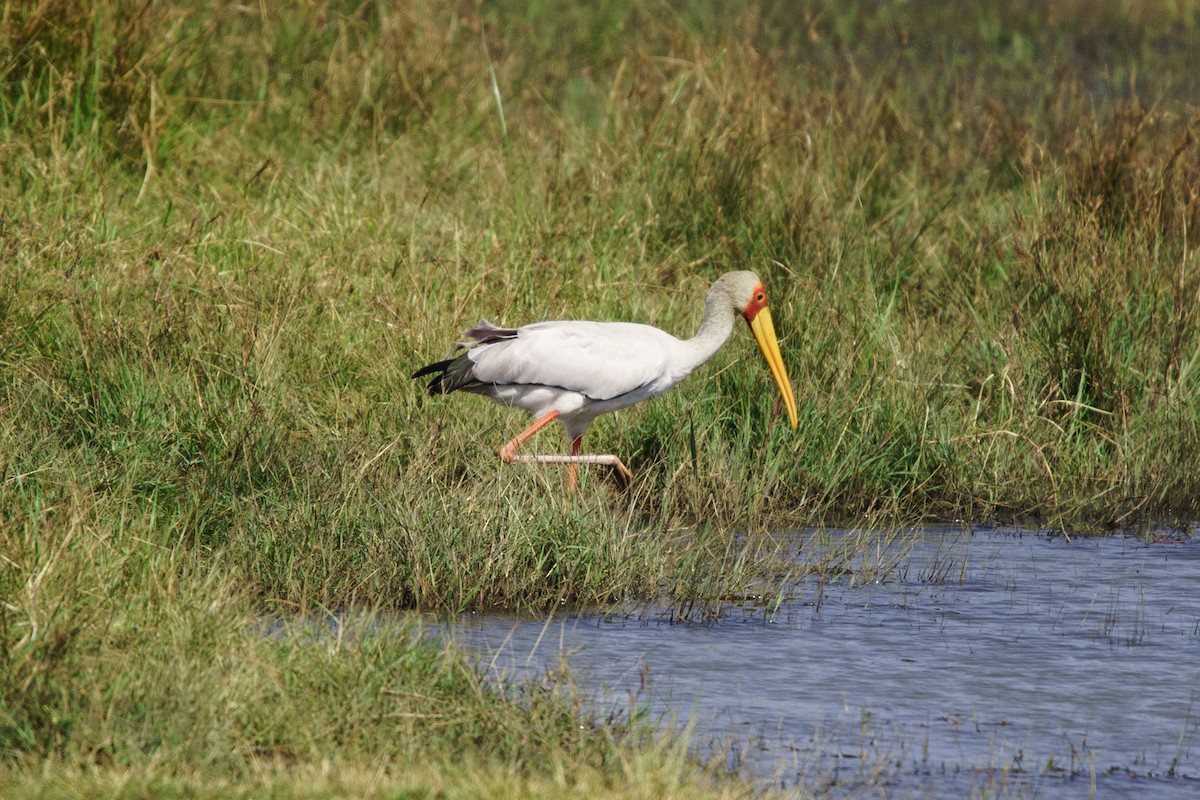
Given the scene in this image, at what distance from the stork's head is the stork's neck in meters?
0.05

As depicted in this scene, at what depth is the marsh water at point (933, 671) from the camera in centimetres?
446

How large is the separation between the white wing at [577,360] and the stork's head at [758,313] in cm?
53

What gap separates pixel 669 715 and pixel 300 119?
637 cm

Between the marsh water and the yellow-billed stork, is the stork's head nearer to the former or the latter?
the yellow-billed stork

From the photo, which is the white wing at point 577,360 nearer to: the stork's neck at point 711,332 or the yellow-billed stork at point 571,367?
the yellow-billed stork at point 571,367

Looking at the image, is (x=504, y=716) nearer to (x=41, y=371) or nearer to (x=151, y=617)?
(x=151, y=617)

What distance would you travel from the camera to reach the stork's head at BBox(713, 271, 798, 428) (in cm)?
742

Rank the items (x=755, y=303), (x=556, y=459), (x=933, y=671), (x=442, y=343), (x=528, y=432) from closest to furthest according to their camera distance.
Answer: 1. (x=933, y=671)
2. (x=556, y=459)
3. (x=528, y=432)
4. (x=755, y=303)
5. (x=442, y=343)

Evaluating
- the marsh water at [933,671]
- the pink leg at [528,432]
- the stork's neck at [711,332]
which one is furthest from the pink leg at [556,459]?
the marsh water at [933,671]

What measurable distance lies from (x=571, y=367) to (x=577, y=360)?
4 cm

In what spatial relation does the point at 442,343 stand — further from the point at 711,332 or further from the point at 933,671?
the point at 933,671

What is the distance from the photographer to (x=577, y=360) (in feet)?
22.6

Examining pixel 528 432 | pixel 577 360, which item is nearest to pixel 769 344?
pixel 577 360

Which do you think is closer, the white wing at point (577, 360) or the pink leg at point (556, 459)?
the pink leg at point (556, 459)
